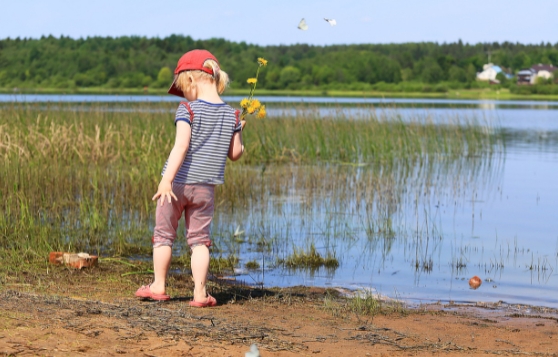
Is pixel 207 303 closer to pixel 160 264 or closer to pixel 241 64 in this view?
pixel 160 264

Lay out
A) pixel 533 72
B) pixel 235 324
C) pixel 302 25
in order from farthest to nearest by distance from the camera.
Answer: pixel 533 72, pixel 302 25, pixel 235 324

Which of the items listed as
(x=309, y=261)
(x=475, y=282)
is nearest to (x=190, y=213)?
(x=309, y=261)

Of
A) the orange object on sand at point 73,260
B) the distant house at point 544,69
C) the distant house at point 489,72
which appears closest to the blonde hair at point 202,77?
the orange object on sand at point 73,260

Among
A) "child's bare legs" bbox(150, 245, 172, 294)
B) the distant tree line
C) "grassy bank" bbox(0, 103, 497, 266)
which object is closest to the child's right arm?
"child's bare legs" bbox(150, 245, 172, 294)

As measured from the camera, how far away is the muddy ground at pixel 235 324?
11.1 feet

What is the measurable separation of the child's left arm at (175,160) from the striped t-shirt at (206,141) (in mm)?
66

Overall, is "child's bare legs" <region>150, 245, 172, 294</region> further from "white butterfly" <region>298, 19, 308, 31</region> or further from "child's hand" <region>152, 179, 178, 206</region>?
"white butterfly" <region>298, 19, 308, 31</region>

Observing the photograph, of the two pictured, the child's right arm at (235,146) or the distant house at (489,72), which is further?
the distant house at (489,72)

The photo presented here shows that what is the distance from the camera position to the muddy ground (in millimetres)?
3391

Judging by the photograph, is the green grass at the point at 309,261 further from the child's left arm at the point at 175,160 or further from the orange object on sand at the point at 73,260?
the child's left arm at the point at 175,160

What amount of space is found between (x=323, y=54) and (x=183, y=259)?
82.4 m

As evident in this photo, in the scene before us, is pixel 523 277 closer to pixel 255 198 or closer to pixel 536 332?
pixel 536 332

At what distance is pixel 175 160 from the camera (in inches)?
168

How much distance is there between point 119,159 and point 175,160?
768cm
